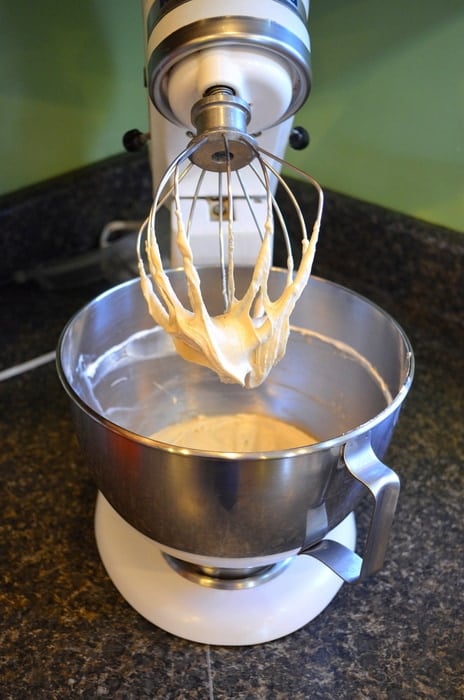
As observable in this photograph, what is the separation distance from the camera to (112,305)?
579 millimetres

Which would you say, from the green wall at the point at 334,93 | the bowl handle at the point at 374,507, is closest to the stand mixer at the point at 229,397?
the bowl handle at the point at 374,507

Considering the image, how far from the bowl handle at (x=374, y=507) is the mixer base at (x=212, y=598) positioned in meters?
0.06

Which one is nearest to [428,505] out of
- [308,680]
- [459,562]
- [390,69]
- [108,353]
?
[459,562]

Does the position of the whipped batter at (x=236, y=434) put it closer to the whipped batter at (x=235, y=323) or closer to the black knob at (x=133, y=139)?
the whipped batter at (x=235, y=323)

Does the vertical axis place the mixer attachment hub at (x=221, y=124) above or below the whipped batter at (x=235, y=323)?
above

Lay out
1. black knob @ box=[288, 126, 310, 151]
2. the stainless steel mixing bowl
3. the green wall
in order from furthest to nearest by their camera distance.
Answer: the green wall, black knob @ box=[288, 126, 310, 151], the stainless steel mixing bowl

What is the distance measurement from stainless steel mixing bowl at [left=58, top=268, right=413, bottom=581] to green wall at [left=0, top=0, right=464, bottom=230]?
0.78 ft

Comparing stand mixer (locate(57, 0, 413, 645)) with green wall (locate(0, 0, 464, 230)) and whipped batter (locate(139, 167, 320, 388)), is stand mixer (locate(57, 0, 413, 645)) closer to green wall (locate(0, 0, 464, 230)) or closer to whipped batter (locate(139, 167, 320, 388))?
whipped batter (locate(139, 167, 320, 388))

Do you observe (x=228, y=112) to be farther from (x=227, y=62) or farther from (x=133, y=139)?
(x=133, y=139)

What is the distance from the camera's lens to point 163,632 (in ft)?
1.68

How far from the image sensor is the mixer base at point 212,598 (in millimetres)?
504

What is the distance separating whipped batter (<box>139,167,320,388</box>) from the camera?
1.48 ft

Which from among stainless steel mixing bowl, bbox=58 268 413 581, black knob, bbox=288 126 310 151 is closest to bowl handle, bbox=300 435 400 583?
stainless steel mixing bowl, bbox=58 268 413 581

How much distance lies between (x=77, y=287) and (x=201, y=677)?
517 mm
